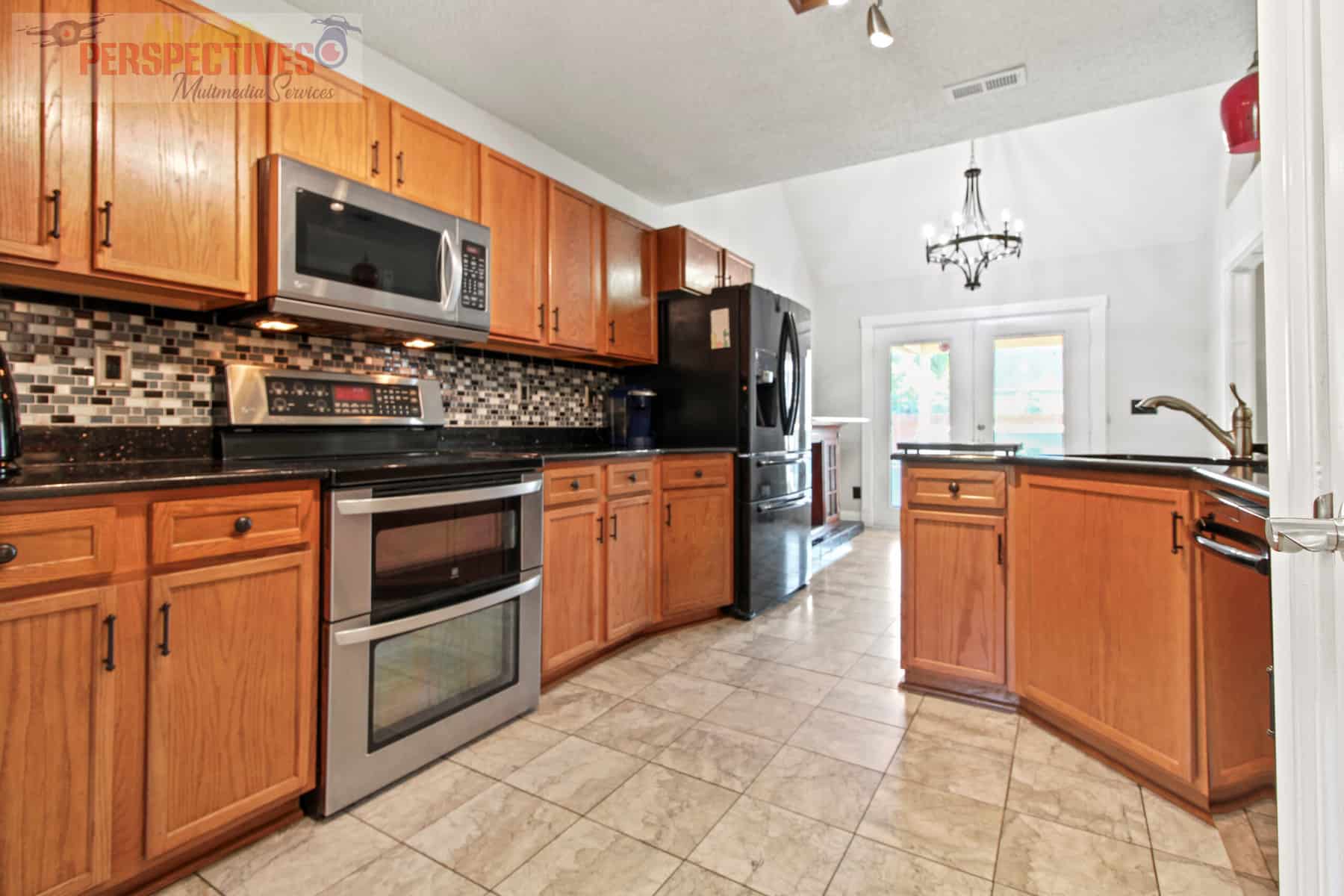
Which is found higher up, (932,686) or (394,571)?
(394,571)

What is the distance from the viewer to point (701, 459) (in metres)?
3.15

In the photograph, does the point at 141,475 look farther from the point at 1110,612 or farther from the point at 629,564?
the point at 1110,612

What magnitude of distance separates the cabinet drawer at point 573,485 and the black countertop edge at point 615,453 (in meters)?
0.04

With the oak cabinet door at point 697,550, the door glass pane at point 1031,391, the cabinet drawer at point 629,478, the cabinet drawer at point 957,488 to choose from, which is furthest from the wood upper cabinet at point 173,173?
the door glass pane at point 1031,391

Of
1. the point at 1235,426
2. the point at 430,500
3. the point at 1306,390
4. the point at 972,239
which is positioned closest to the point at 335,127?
the point at 430,500

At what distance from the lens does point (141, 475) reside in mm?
1349

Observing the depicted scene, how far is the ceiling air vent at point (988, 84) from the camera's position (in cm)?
239

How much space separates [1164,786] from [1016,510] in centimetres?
87

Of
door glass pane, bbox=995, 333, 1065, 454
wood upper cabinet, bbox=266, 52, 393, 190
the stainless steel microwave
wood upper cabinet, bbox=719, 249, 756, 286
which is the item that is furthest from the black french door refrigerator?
door glass pane, bbox=995, 333, 1065, 454

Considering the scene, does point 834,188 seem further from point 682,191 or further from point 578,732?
point 578,732

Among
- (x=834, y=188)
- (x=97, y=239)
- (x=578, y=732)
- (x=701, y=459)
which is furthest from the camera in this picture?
(x=834, y=188)

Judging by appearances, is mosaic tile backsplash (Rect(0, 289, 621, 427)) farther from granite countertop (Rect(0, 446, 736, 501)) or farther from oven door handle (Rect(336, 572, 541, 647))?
oven door handle (Rect(336, 572, 541, 647))

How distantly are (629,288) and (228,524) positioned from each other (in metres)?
2.28

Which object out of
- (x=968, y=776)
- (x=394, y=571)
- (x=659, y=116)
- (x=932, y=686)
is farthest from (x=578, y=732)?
(x=659, y=116)
